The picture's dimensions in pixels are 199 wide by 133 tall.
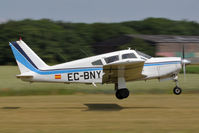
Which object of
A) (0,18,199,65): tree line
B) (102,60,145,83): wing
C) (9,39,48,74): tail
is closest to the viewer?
(102,60,145,83): wing

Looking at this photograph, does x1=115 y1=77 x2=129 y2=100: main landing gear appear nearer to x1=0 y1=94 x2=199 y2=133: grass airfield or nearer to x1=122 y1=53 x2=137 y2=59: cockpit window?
x1=0 y1=94 x2=199 y2=133: grass airfield

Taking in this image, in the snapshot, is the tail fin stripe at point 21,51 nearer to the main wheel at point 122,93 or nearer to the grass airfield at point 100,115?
the grass airfield at point 100,115

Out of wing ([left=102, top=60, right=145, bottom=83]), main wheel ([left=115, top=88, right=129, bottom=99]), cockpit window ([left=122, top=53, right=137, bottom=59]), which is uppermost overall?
cockpit window ([left=122, top=53, right=137, bottom=59])

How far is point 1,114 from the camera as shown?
36.7ft

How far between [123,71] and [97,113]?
6.01 ft

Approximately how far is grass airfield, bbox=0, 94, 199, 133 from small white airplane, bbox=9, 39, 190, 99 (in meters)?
1.01

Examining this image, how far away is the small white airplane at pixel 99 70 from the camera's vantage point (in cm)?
1191

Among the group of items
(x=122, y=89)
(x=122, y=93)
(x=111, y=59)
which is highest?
(x=111, y=59)

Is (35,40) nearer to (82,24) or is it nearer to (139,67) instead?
(82,24)

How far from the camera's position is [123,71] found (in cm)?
1180

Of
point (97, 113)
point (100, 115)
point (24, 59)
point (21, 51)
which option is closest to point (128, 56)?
point (97, 113)

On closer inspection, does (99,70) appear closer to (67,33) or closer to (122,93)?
(122,93)

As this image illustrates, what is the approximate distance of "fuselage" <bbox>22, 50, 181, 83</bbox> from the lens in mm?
12094

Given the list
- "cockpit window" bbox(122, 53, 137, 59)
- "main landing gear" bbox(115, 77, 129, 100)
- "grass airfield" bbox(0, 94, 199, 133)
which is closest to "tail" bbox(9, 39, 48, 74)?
"grass airfield" bbox(0, 94, 199, 133)
